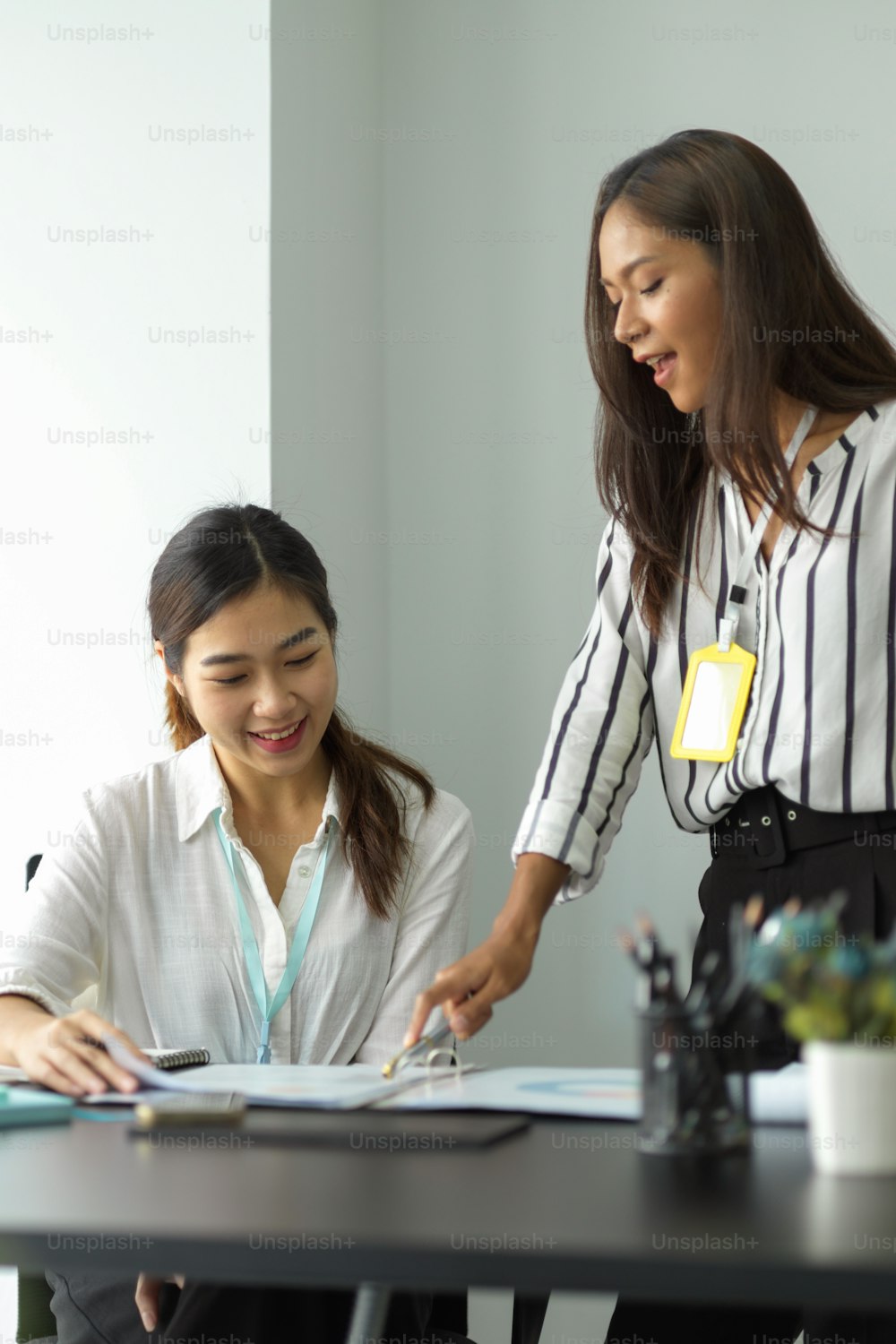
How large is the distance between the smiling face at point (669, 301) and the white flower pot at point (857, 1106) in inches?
36.1

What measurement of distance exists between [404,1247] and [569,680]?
1064mm

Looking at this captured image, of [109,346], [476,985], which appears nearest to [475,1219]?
[476,985]

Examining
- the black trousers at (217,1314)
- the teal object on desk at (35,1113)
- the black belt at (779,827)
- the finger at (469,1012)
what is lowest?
the black trousers at (217,1314)

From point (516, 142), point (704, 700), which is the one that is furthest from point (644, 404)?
point (516, 142)

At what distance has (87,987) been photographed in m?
1.87

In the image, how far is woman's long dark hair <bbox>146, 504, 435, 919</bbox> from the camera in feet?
6.29

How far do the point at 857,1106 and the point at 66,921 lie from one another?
3.82 ft

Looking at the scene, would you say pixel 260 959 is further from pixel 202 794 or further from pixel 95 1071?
pixel 95 1071

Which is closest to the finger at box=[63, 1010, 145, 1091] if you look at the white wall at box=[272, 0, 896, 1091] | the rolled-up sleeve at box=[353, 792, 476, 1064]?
the rolled-up sleeve at box=[353, 792, 476, 1064]

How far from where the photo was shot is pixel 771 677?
1566 millimetres

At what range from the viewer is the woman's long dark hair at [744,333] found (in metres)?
1.57

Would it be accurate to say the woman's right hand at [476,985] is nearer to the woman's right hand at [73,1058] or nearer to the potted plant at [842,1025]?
the woman's right hand at [73,1058]

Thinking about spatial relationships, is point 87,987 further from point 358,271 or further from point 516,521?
point 358,271

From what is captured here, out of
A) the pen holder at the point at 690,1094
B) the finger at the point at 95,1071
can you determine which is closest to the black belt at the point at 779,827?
the pen holder at the point at 690,1094
